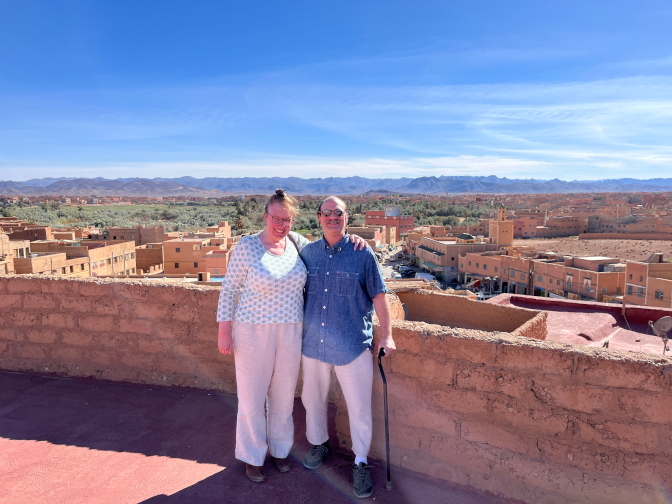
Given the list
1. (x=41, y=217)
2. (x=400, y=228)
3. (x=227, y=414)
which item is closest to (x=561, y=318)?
(x=227, y=414)

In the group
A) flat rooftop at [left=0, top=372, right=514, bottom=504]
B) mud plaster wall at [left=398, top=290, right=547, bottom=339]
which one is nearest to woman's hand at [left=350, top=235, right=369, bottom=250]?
flat rooftop at [left=0, top=372, right=514, bottom=504]

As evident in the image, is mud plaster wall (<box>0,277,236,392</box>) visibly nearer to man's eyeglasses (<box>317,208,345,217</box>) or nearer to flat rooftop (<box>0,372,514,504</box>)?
flat rooftop (<box>0,372,514,504</box>)

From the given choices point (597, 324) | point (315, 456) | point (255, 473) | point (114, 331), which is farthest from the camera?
point (597, 324)

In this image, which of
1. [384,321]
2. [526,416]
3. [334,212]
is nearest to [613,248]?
[526,416]

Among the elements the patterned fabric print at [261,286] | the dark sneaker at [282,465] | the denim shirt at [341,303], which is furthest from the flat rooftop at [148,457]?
the patterned fabric print at [261,286]

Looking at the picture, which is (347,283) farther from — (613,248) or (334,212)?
(613,248)

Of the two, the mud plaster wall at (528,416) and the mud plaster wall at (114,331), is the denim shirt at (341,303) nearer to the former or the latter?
the mud plaster wall at (528,416)

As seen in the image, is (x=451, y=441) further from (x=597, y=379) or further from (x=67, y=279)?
(x=67, y=279)

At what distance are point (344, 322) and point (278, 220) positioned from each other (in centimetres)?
70

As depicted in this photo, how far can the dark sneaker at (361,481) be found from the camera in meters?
2.52

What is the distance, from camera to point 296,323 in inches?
104

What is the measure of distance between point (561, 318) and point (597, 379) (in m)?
5.68

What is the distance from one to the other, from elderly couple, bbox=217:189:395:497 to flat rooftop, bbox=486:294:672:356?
14.4 feet

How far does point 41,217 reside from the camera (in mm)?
57969
